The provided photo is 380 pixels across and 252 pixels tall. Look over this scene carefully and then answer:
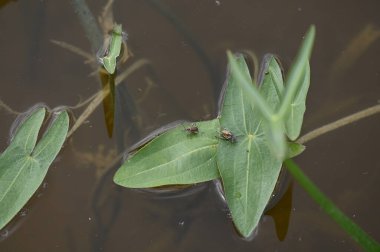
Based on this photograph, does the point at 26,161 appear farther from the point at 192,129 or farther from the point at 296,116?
the point at 296,116

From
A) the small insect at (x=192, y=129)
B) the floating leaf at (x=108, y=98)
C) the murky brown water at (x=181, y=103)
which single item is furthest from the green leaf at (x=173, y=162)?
the floating leaf at (x=108, y=98)

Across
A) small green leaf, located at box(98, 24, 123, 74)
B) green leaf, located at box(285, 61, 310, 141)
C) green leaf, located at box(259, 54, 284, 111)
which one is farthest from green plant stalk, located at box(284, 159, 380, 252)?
small green leaf, located at box(98, 24, 123, 74)

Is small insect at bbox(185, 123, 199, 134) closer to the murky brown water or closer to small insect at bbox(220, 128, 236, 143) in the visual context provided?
small insect at bbox(220, 128, 236, 143)

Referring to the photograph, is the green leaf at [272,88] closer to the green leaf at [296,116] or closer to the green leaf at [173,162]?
the green leaf at [296,116]

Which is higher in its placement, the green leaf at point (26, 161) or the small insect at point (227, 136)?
the green leaf at point (26, 161)

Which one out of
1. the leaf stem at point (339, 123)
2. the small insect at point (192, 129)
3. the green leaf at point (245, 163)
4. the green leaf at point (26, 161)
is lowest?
the leaf stem at point (339, 123)

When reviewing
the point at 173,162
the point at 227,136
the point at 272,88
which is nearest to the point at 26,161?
the point at 173,162
